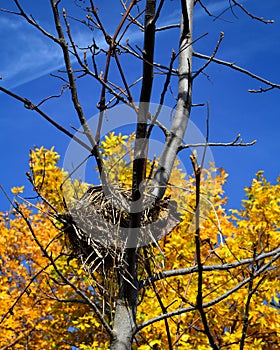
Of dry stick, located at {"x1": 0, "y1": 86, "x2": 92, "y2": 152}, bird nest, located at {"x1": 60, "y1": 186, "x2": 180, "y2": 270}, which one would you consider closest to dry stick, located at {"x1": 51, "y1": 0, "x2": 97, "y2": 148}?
dry stick, located at {"x1": 0, "y1": 86, "x2": 92, "y2": 152}

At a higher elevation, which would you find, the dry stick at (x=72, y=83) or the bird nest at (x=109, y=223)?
the dry stick at (x=72, y=83)

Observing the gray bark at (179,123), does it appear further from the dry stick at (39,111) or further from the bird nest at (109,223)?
the dry stick at (39,111)

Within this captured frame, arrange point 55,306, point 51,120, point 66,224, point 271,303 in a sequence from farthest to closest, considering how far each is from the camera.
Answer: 1. point 55,306
2. point 271,303
3. point 66,224
4. point 51,120

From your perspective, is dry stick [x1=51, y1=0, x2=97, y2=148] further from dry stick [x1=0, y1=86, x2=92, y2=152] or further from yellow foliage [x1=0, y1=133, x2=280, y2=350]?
yellow foliage [x1=0, y1=133, x2=280, y2=350]

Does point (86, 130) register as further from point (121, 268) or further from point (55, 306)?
point (55, 306)

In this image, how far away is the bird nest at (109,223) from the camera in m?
2.59

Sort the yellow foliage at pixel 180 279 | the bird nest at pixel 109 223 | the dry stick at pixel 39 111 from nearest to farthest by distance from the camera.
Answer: the dry stick at pixel 39 111
the bird nest at pixel 109 223
the yellow foliage at pixel 180 279

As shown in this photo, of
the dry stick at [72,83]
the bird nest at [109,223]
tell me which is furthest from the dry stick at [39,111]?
the bird nest at [109,223]

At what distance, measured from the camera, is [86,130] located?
7.32 ft

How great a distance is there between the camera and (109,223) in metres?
2.70

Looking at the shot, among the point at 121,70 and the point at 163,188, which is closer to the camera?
the point at 121,70

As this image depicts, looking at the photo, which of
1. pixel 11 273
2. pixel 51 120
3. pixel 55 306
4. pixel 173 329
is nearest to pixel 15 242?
pixel 11 273

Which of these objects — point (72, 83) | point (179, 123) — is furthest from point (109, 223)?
point (72, 83)

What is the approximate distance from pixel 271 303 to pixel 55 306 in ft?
11.1
